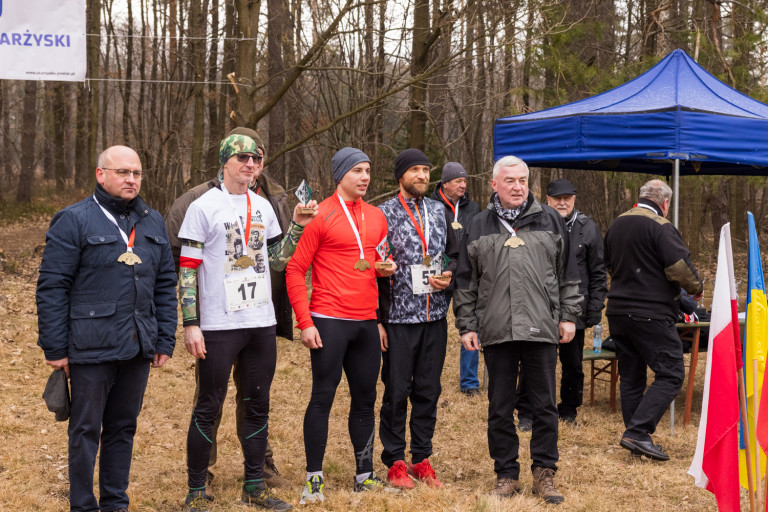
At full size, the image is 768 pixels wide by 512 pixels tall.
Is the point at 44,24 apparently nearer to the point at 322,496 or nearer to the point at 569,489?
the point at 322,496

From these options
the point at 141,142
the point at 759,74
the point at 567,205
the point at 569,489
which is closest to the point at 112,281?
the point at 569,489

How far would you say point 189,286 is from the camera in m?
3.69

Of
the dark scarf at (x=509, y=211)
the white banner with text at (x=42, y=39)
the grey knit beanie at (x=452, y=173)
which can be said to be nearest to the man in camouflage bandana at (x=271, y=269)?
the dark scarf at (x=509, y=211)

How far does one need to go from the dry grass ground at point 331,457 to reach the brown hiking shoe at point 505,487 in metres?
0.08

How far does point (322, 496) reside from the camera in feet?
13.3

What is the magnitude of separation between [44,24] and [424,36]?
16.5 feet

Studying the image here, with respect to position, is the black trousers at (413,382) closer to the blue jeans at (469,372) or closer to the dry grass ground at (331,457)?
the dry grass ground at (331,457)

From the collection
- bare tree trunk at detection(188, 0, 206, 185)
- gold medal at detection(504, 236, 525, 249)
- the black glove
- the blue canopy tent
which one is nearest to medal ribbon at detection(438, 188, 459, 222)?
the blue canopy tent

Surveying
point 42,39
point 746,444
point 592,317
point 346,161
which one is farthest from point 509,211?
point 42,39

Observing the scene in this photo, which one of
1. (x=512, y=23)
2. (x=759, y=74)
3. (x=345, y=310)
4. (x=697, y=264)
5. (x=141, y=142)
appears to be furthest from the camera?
(x=141, y=142)

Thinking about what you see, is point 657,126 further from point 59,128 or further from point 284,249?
point 59,128

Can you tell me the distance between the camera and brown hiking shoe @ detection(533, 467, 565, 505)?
410cm

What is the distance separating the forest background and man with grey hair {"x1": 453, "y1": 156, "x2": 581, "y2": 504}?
3.92 meters

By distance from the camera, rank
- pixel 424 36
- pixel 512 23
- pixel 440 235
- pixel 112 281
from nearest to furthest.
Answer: pixel 112 281, pixel 440 235, pixel 512 23, pixel 424 36
